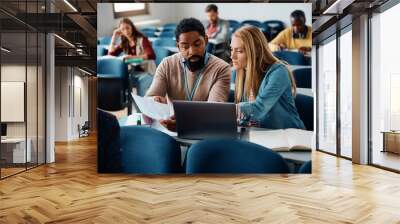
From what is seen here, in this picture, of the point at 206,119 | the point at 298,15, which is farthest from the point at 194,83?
the point at 298,15

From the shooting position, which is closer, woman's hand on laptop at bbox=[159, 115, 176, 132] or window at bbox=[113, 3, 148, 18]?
woman's hand on laptop at bbox=[159, 115, 176, 132]

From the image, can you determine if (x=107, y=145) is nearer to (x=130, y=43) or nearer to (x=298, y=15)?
(x=130, y=43)

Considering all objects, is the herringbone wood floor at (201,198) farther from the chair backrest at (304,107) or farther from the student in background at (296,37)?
the student in background at (296,37)

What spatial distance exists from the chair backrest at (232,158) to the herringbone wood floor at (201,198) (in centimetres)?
16

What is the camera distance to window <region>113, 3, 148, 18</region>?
6.37 meters

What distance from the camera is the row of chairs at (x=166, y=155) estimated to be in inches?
246

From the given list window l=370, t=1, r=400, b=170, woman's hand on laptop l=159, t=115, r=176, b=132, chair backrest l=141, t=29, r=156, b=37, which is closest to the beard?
chair backrest l=141, t=29, r=156, b=37

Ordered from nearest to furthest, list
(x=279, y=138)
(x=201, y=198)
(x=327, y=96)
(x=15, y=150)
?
(x=201, y=198) < (x=279, y=138) < (x=15, y=150) < (x=327, y=96)

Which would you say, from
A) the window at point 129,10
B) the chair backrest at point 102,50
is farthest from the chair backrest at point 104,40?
the window at point 129,10

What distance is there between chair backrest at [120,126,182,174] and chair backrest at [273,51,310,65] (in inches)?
84.5

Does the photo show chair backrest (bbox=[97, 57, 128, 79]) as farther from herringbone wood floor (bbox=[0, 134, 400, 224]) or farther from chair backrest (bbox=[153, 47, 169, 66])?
herringbone wood floor (bbox=[0, 134, 400, 224])

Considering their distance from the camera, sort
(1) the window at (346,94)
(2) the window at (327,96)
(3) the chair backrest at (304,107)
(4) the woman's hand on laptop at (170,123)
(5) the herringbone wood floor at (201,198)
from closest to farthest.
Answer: (5) the herringbone wood floor at (201,198)
(4) the woman's hand on laptop at (170,123)
(3) the chair backrest at (304,107)
(1) the window at (346,94)
(2) the window at (327,96)

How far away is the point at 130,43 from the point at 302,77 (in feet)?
9.16

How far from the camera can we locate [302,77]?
634cm
